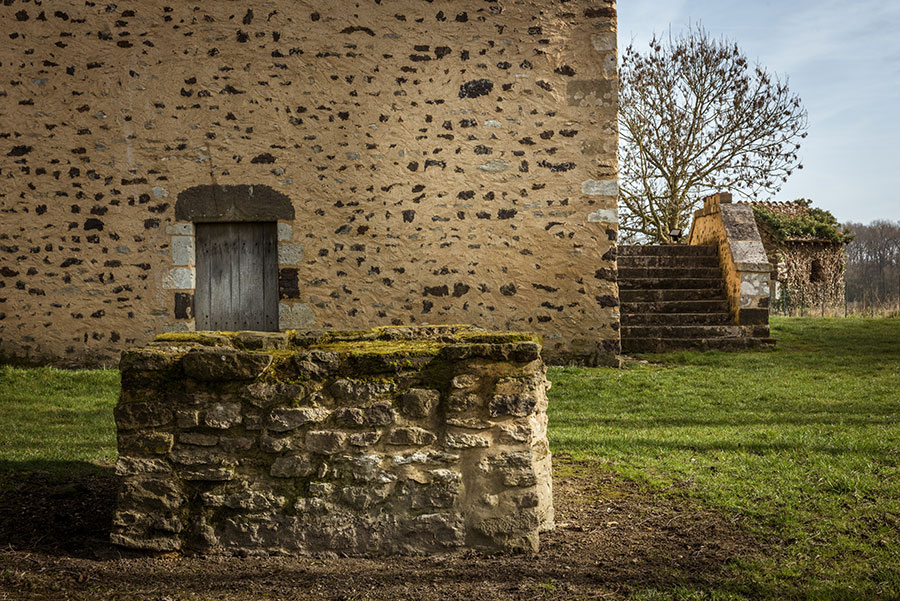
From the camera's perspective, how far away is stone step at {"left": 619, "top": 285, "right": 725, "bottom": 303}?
11195 millimetres

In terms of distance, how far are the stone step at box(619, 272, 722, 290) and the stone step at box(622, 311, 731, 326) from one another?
2.31ft

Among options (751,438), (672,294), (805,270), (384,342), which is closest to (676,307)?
(672,294)

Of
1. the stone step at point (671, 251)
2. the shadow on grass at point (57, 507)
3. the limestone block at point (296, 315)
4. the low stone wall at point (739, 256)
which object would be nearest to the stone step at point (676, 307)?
the low stone wall at point (739, 256)

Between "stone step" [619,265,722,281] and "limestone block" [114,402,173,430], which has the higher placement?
"stone step" [619,265,722,281]

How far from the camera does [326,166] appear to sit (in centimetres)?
965

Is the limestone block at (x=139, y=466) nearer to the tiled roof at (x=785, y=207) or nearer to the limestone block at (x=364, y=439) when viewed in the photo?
the limestone block at (x=364, y=439)

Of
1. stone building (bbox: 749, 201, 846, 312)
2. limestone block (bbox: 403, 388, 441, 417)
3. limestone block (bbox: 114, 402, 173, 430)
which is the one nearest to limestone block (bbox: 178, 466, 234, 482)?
limestone block (bbox: 114, 402, 173, 430)

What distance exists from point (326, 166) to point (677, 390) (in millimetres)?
5222

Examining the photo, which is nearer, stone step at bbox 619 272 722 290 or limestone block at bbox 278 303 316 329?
limestone block at bbox 278 303 316 329

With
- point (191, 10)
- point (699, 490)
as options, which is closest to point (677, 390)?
point (699, 490)

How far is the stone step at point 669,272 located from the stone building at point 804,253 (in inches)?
333

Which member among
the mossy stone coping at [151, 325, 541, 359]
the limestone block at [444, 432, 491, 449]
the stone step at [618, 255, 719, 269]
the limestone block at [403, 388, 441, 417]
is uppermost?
the stone step at [618, 255, 719, 269]

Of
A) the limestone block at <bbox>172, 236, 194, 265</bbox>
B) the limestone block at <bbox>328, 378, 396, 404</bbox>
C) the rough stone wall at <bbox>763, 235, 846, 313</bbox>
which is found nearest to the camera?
the limestone block at <bbox>328, 378, 396, 404</bbox>

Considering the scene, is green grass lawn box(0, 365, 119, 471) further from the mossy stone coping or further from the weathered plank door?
the mossy stone coping
